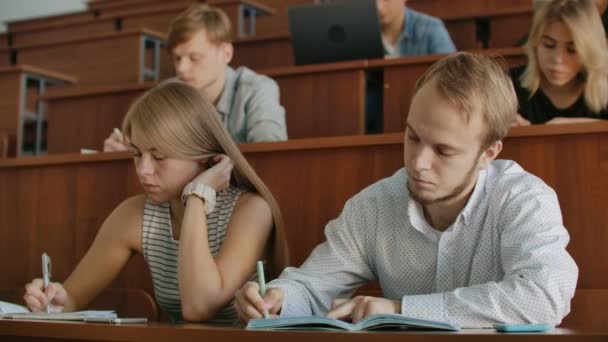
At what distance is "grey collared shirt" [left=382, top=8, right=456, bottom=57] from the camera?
2.67m

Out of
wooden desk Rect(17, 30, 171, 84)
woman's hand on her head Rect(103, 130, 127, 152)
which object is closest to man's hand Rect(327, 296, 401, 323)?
woman's hand on her head Rect(103, 130, 127, 152)

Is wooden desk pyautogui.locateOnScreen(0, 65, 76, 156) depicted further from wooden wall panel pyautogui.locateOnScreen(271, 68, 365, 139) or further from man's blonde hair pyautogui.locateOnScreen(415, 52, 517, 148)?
man's blonde hair pyautogui.locateOnScreen(415, 52, 517, 148)

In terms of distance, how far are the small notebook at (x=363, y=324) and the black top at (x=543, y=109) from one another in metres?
1.16

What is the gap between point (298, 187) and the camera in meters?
1.67

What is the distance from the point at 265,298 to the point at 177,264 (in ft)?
1.30

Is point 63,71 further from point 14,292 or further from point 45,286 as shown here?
point 45,286

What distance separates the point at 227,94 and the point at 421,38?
0.71 metres

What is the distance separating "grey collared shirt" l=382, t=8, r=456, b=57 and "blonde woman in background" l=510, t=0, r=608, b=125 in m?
0.65

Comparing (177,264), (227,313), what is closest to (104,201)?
(177,264)

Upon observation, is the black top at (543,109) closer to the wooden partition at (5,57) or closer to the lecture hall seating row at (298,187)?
the lecture hall seating row at (298,187)

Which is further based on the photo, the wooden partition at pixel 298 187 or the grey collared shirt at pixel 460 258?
the wooden partition at pixel 298 187

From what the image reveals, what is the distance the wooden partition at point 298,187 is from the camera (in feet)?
4.73

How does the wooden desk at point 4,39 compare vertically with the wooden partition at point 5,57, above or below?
above

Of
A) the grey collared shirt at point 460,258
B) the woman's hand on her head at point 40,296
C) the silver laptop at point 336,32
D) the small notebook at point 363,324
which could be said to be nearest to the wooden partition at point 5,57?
the silver laptop at point 336,32
